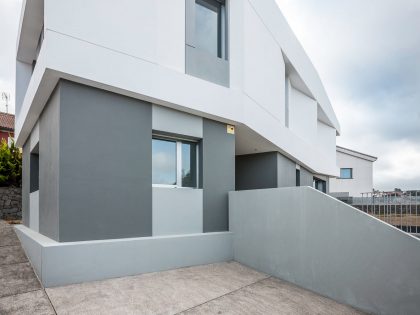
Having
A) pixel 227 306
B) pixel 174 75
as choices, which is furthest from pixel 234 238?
pixel 174 75

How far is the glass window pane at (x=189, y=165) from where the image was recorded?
257 inches

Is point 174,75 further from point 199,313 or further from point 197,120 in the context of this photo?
point 199,313

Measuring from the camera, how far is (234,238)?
6664mm

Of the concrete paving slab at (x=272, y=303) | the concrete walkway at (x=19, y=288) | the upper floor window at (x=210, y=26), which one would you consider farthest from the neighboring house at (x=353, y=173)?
the concrete walkway at (x=19, y=288)

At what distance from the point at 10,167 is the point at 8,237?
6.91m

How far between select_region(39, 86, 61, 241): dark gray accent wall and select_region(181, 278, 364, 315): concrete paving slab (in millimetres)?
2871

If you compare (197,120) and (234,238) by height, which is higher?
(197,120)

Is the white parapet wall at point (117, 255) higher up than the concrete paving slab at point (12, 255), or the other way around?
the white parapet wall at point (117, 255)

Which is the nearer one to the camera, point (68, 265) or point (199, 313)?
point (199, 313)

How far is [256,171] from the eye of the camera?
10492 millimetres

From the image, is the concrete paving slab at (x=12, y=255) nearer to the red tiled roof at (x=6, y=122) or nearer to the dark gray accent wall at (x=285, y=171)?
the dark gray accent wall at (x=285, y=171)

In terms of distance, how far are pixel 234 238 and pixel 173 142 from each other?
2.74 metres

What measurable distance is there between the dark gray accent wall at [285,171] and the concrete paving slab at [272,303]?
5.68 metres

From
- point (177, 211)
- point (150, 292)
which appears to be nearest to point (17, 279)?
point (150, 292)
